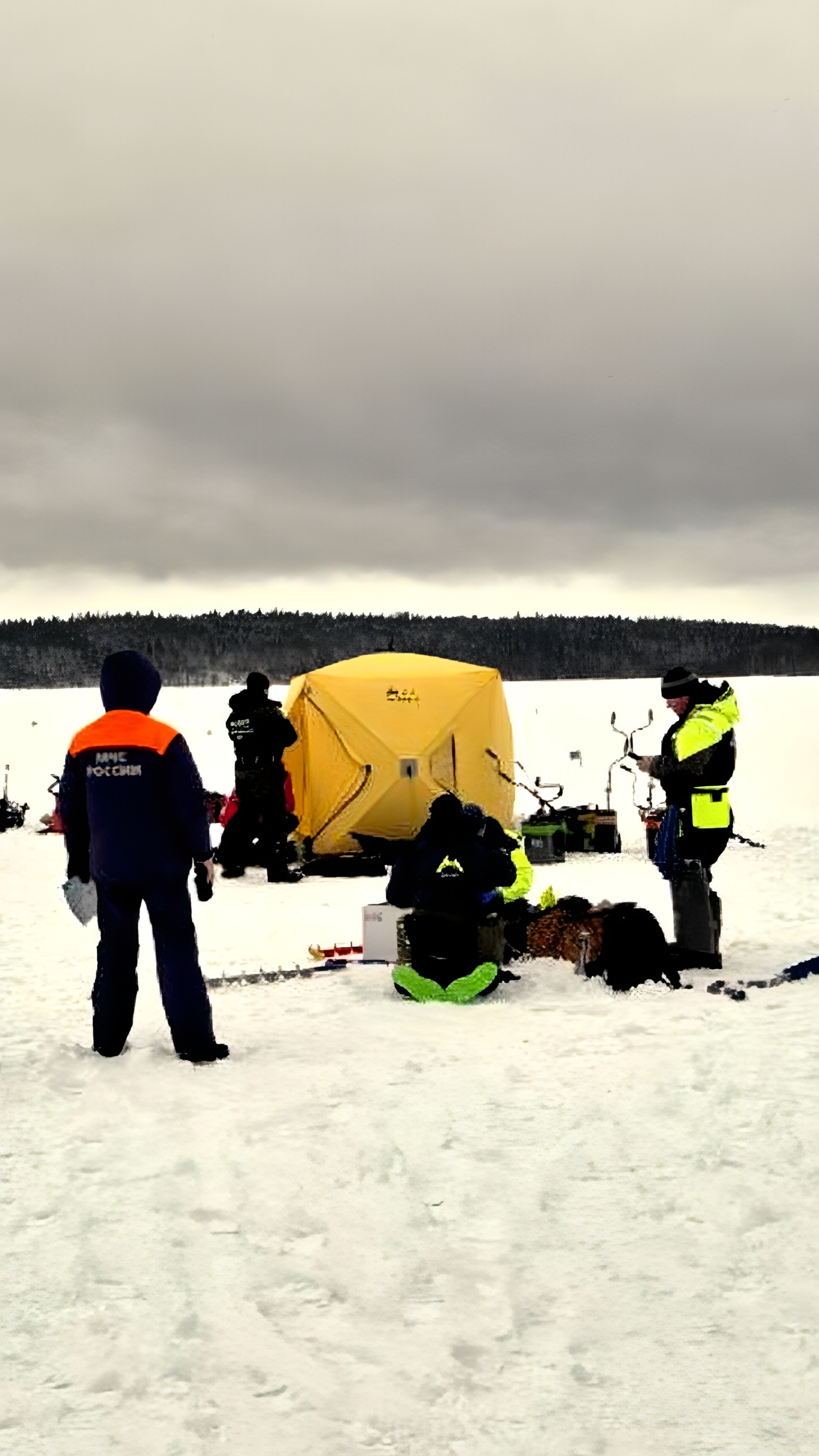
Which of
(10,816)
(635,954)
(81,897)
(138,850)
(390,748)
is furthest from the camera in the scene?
(10,816)

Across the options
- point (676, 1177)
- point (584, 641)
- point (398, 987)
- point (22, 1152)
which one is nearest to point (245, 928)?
point (398, 987)

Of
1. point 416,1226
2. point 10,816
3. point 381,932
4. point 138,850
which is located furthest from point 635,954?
point 10,816

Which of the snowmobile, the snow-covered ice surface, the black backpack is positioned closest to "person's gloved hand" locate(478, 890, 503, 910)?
the snow-covered ice surface

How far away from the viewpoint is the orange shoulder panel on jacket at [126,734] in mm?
5574

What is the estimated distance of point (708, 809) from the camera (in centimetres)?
763

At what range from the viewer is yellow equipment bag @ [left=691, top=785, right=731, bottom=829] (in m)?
7.62

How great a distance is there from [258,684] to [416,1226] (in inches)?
351

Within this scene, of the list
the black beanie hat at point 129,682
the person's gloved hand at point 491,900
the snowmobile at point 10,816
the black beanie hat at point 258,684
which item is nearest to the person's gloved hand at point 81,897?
the black beanie hat at point 129,682

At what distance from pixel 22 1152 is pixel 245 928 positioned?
16.5 feet

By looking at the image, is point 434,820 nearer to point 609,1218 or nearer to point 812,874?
point 609,1218

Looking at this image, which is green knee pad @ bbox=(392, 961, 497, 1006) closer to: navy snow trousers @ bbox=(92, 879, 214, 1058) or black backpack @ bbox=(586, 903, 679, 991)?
black backpack @ bbox=(586, 903, 679, 991)

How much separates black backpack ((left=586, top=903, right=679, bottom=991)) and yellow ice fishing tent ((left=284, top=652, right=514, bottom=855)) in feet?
20.5

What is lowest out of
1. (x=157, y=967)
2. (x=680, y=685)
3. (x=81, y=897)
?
(x=157, y=967)

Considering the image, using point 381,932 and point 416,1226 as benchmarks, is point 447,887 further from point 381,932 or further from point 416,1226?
point 416,1226
